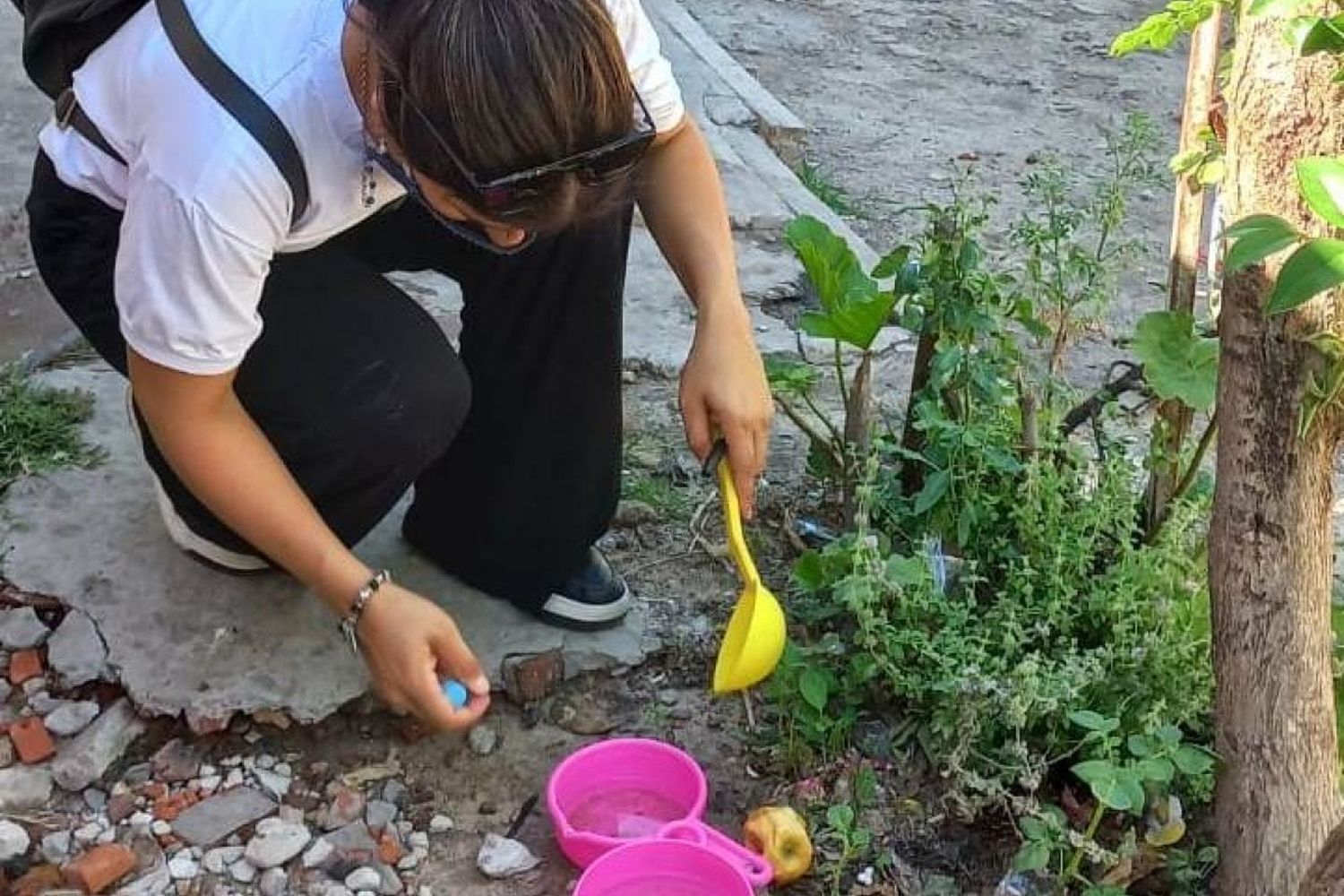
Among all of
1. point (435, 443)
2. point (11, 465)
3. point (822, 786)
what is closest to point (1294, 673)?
point (822, 786)

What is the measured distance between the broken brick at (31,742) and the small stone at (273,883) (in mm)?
315

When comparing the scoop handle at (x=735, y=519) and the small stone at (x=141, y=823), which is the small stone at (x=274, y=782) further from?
the scoop handle at (x=735, y=519)

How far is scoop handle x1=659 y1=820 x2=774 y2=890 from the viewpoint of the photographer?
177 centimetres

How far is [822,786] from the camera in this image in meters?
1.92

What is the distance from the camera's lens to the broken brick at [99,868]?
182 centimetres

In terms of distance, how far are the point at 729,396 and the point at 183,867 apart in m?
0.80

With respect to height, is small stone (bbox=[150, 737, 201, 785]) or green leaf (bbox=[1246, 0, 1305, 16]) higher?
green leaf (bbox=[1246, 0, 1305, 16])

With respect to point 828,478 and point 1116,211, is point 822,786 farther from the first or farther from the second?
point 1116,211

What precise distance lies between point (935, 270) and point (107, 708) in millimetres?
1140

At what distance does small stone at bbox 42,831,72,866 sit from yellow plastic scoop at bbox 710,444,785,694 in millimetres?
749

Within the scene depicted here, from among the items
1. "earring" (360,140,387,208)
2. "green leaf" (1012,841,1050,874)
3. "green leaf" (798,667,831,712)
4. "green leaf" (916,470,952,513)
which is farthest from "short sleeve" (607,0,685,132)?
"green leaf" (1012,841,1050,874)

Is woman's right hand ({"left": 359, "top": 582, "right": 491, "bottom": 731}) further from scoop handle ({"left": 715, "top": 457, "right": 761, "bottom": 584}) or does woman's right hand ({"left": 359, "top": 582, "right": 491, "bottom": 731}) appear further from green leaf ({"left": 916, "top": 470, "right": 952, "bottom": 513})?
green leaf ({"left": 916, "top": 470, "right": 952, "bottom": 513})

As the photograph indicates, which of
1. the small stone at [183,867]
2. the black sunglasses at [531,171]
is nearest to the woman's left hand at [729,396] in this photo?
the black sunglasses at [531,171]

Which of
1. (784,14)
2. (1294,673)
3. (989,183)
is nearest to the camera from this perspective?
(1294,673)
